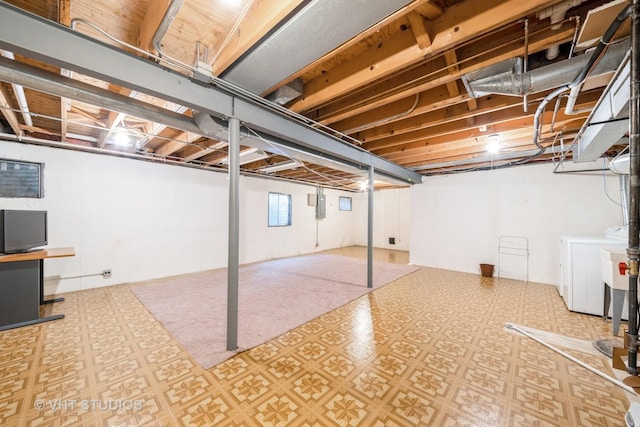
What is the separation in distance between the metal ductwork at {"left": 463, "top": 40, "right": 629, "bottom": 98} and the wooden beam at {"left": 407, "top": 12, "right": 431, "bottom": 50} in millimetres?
624

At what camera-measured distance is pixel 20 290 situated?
272 cm

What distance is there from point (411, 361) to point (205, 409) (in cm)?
165

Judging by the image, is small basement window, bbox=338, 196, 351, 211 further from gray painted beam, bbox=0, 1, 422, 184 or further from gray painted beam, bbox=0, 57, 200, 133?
gray painted beam, bbox=0, 57, 200, 133

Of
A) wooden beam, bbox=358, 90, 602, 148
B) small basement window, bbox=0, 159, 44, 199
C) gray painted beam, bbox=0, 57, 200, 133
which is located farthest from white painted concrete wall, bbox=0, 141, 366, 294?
wooden beam, bbox=358, 90, 602, 148

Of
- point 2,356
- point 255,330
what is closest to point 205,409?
point 255,330

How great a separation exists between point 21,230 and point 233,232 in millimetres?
2811

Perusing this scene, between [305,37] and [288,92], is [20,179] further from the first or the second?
[305,37]

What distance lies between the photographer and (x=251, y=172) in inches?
240

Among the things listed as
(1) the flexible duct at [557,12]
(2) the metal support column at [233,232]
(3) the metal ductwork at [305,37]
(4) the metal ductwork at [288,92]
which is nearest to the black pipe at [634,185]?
(1) the flexible duct at [557,12]

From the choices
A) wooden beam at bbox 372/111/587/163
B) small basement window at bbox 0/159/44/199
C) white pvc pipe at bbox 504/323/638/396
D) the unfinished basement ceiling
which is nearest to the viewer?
the unfinished basement ceiling

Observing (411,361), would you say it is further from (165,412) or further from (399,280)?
(399,280)

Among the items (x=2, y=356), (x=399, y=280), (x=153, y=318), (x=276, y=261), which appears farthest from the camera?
(x=276, y=261)

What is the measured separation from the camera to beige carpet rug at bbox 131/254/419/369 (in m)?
2.51

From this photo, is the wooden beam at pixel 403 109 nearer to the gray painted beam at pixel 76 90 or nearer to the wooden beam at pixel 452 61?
the wooden beam at pixel 452 61
